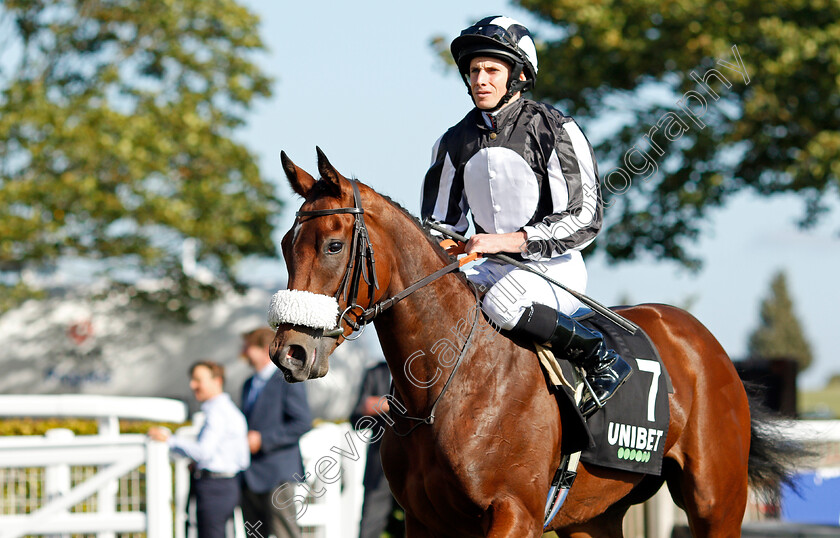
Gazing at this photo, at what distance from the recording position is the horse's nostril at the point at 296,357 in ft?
10.3

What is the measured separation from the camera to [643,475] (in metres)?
4.40

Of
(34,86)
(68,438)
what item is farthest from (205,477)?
(34,86)

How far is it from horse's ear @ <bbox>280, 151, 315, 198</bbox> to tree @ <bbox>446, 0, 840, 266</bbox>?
1019 centimetres

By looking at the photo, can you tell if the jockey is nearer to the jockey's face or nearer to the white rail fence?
the jockey's face

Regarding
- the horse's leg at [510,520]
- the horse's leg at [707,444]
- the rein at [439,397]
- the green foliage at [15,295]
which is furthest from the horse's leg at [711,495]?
the green foliage at [15,295]

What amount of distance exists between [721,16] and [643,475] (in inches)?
433

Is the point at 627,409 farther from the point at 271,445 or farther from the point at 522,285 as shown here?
the point at 271,445

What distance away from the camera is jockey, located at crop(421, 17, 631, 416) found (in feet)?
12.7

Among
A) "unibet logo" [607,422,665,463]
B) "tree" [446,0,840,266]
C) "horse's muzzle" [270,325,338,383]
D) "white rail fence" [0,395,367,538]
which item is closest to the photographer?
"horse's muzzle" [270,325,338,383]

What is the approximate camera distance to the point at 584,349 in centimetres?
385

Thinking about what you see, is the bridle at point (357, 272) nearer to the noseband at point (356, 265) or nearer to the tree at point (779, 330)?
the noseband at point (356, 265)

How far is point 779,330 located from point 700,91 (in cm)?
9584

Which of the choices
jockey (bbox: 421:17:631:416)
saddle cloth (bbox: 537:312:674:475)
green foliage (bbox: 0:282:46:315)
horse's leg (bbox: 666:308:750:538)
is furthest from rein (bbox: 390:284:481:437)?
green foliage (bbox: 0:282:46:315)

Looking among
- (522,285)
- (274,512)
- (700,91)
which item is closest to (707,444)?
(522,285)
